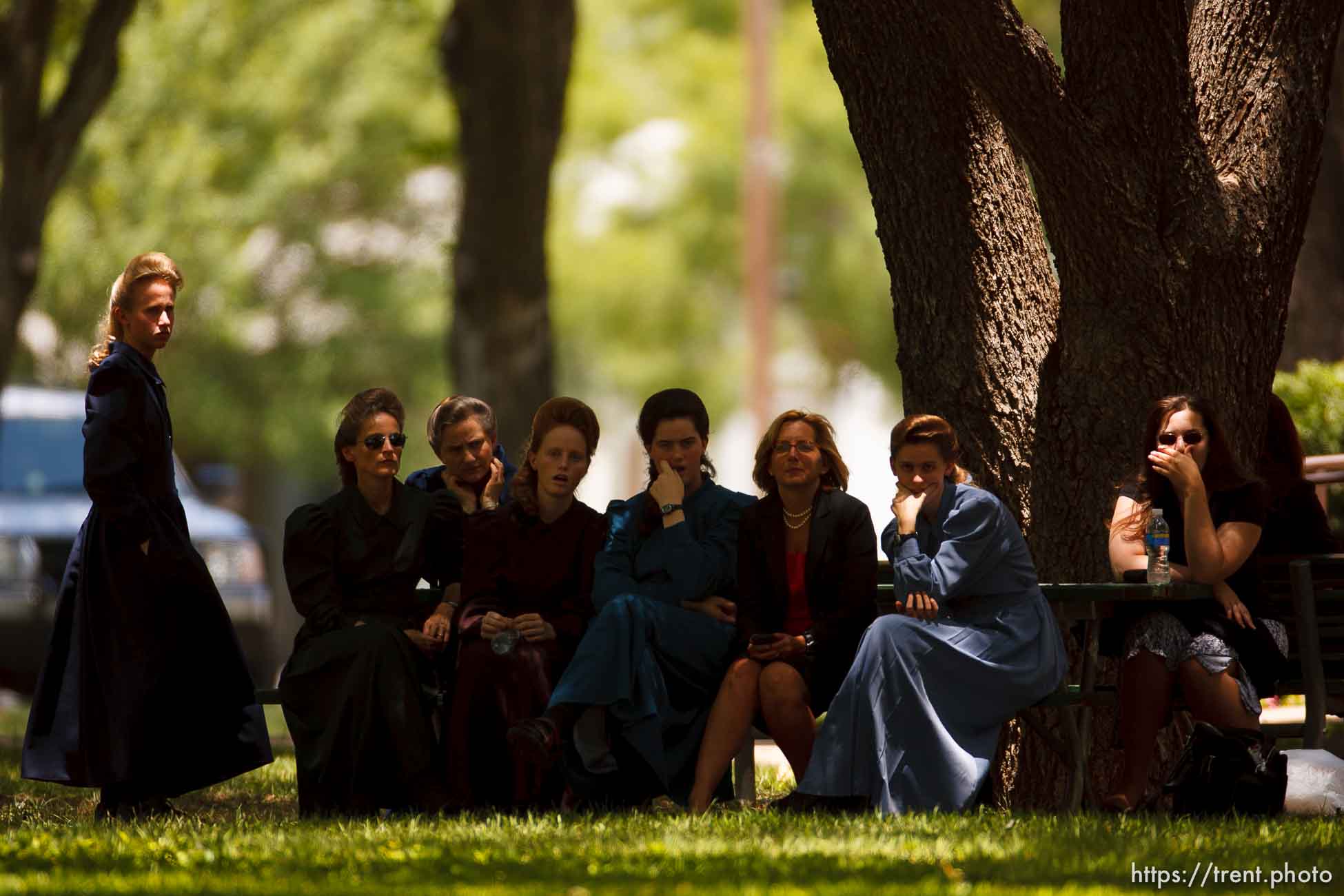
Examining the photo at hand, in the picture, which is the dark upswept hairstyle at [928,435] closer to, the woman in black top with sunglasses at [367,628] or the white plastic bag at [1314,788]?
the white plastic bag at [1314,788]

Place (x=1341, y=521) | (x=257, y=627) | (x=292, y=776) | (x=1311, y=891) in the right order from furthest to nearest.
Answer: (x=257, y=627) < (x=1341, y=521) < (x=292, y=776) < (x=1311, y=891)

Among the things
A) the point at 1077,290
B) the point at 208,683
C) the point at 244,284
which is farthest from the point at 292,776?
the point at 244,284

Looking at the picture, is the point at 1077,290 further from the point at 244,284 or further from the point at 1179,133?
the point at 244,284

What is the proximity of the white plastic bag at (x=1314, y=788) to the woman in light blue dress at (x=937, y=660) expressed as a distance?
87 cm

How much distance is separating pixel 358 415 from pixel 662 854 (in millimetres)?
2676

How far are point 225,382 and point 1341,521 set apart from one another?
22.3m

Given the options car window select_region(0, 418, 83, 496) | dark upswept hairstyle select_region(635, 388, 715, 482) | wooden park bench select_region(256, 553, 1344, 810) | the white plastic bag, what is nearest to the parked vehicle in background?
car window select_region(0, 418, 83, 496)

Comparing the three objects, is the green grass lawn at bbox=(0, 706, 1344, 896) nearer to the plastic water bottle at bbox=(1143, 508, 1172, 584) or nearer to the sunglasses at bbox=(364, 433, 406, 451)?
the plastic water bottle at bbox=(1143, 508, 1172, 584)

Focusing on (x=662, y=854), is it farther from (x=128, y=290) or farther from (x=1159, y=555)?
(x=128, y=290)

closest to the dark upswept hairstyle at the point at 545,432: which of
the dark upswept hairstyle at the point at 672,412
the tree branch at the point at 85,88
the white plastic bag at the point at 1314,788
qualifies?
the dark upswept hairstyle at the point at 672,412

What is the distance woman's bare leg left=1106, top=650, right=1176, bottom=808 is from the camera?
26.5 feet

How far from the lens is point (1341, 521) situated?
41.7 feet

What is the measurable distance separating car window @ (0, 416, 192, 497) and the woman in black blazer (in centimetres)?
963

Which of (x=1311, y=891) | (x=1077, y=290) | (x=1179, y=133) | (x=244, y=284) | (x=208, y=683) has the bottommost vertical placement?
(x=1311, y=891)
